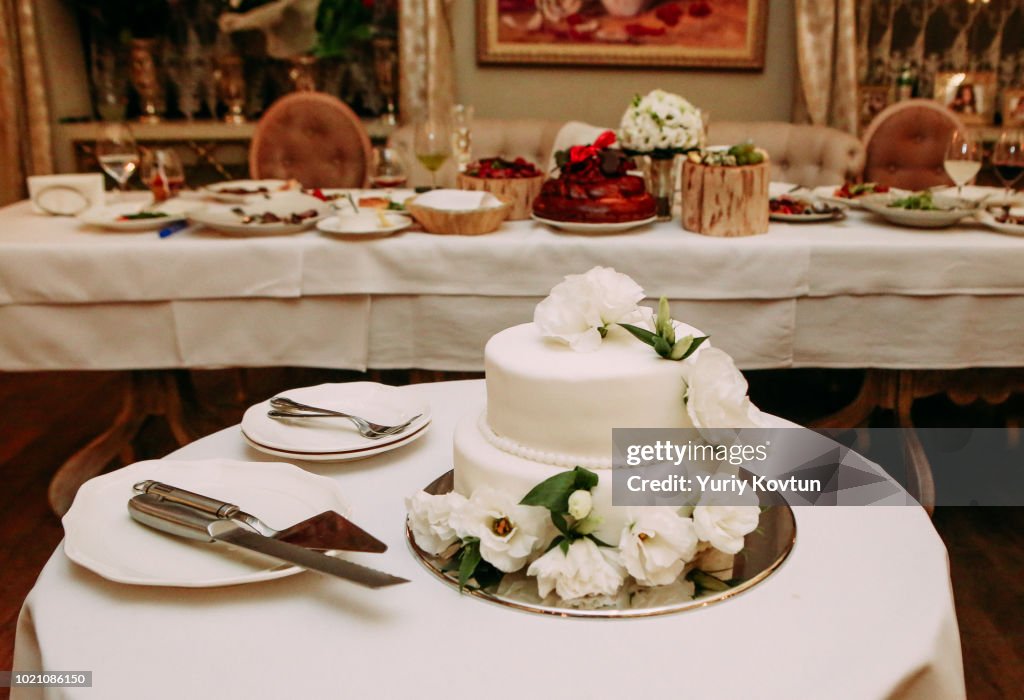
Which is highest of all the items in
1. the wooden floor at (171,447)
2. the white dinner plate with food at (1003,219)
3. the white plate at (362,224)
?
the white plate at (362,224)

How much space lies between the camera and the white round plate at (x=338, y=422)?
1.05m

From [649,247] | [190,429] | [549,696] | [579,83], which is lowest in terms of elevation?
[190,429]

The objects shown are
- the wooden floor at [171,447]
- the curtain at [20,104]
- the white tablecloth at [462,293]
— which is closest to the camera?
the wooden floor at [171,447]

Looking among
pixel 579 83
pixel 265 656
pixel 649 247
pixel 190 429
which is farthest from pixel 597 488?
pixel 579 83

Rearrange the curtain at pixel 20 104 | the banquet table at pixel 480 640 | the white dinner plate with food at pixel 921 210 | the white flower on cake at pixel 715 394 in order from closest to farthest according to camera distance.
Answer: the banquet table at pixel 480 640 → the white flower on cake at pixel 715 394 → the white dinner plate with food at pixel 921 210 → the curtain at pixel 20 104

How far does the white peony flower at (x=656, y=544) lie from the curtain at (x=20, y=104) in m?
4.37

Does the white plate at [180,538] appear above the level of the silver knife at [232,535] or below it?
below

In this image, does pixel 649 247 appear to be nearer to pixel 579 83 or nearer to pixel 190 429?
pixel 190 429

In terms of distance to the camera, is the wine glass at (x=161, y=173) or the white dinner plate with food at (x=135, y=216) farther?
the wine glass at (x=161, y=173)

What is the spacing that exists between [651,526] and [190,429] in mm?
1987

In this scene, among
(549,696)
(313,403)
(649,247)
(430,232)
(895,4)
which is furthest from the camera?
(895,4)

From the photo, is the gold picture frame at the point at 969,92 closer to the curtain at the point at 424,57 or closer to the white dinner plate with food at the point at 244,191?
the curtain at the point at 424,57

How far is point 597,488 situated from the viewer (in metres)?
0.80

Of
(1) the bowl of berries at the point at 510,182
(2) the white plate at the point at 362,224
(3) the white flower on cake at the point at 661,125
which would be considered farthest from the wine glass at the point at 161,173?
(3) the white flower on cake at the point at 661,125
